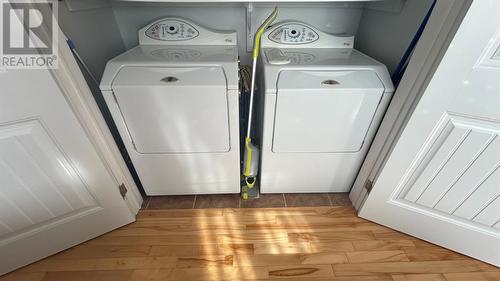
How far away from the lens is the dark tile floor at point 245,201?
1.59 meters

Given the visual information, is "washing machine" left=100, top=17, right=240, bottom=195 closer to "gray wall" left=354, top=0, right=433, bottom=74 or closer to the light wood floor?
the light wood floor

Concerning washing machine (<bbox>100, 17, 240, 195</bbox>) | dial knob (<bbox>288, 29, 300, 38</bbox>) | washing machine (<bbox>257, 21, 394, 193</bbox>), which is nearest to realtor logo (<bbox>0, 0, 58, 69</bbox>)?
washing machine (<bbox>100, 17, 240, 195</bbox>)

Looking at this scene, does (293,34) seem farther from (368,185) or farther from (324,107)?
(368,185)

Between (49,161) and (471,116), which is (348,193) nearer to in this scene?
(471,116)

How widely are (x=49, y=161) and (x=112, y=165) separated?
0.91ft

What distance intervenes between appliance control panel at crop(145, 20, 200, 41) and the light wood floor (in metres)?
1.27

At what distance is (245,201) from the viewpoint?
1625 mm

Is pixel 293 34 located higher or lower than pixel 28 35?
lower

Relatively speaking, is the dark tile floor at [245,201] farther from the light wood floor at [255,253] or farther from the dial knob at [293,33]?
the dial knob at [293,33]

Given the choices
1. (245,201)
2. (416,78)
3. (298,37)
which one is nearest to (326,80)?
(416,78)

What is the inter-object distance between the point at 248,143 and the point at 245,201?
487mm

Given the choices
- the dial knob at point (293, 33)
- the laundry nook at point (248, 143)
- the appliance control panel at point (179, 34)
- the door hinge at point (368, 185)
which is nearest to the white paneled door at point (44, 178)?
the laundry nook at point (248, 143)

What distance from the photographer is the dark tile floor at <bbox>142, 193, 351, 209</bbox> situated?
1594 mm

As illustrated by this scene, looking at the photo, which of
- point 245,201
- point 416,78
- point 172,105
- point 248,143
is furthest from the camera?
point 245,201
